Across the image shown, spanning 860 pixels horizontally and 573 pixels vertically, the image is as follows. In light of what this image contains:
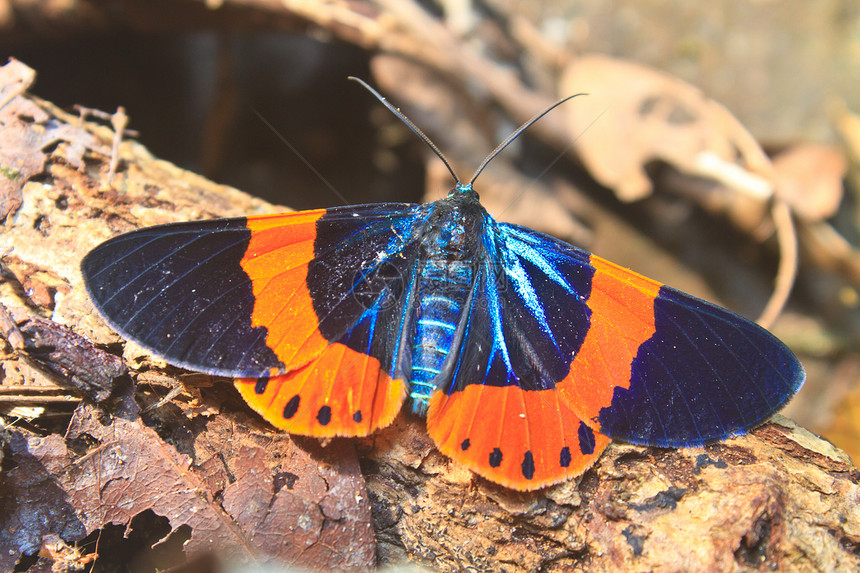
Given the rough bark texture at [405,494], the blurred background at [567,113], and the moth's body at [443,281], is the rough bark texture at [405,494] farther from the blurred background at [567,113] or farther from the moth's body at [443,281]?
the blurred background at [567,113]

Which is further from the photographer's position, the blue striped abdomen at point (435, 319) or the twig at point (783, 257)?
the twig at point (783, 257)

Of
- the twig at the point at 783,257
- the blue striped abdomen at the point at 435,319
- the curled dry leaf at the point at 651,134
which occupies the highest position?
the curled dry leaf at the point at 651,134

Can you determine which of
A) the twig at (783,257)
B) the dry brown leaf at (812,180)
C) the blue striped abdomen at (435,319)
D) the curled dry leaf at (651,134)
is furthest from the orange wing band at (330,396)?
the dry brown leaf at (812,180)

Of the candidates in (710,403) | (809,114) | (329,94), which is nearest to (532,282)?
(710,403)

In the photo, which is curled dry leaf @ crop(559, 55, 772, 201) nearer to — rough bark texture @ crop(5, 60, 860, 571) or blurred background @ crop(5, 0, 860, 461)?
blurred background @ crop(5, 0, 860, 461)

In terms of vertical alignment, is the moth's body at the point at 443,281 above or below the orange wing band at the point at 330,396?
above
